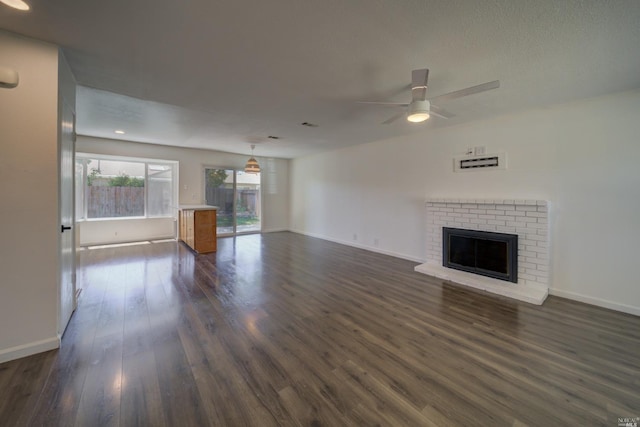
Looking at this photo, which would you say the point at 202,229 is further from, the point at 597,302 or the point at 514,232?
the point at 597,302

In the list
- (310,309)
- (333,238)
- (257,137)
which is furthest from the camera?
(333,238)

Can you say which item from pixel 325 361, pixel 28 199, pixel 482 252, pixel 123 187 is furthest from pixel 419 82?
pixel 123 187

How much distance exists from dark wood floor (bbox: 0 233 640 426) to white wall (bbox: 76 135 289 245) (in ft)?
11.6

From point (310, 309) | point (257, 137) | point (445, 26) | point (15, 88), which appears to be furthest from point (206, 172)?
point (445, 26)

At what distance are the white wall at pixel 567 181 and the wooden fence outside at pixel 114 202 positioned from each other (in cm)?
670

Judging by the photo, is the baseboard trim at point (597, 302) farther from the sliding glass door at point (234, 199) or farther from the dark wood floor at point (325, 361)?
the sliding glass door at point (234, 199)

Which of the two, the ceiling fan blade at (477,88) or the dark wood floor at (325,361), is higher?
the ceiling fan blade at (477,88)

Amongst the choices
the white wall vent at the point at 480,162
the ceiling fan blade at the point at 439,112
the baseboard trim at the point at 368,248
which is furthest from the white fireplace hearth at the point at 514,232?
the ceiling fan blade at the point at 439,112

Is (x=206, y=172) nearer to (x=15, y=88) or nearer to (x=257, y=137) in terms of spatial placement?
(x=257, y=137)

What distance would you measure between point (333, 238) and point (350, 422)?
5545 millimetres

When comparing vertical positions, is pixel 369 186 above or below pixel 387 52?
below

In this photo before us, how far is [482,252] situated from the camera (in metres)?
3.77

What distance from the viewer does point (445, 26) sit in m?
1.82

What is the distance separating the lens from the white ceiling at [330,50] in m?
1.69
